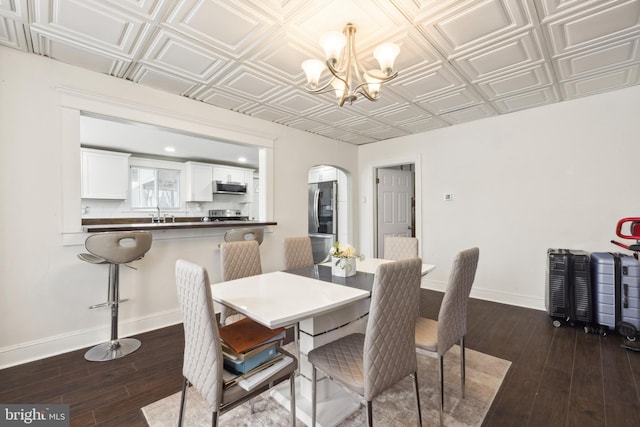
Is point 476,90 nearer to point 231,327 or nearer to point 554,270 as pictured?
point 554,270

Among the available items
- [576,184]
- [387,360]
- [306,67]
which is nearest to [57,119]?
[306,67]

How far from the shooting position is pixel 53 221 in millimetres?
2439

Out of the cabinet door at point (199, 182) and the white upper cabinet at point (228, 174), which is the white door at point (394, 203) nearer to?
the white upper cabinet at point (228, 174)

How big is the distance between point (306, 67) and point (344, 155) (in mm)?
3322

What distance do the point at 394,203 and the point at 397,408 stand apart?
3.98 m

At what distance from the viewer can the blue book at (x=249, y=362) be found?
4.47 feet

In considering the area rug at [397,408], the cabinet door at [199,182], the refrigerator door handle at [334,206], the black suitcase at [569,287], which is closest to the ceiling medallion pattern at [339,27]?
the black suitcase at [569,287]

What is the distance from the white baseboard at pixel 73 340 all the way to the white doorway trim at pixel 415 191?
3423 mm

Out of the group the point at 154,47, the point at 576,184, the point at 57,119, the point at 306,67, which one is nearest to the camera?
the point at 306,67

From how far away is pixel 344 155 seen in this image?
517 cm

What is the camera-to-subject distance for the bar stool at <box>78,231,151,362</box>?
229 centimetres

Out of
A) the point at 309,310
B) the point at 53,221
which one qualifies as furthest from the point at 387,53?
the point at 53,221

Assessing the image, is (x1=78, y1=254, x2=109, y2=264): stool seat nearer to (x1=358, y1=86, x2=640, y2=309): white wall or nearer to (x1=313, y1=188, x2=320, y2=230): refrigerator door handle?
(x1=313, y1=188, x2=320, y2=230): refrigerator door handle

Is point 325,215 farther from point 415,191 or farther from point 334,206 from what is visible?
point 415,191
